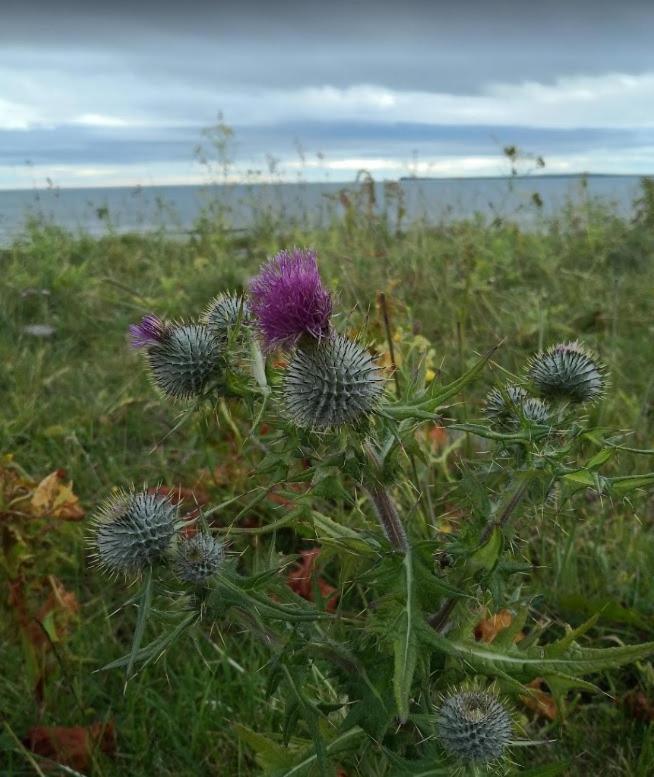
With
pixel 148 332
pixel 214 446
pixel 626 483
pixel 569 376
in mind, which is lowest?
pixel 214 446

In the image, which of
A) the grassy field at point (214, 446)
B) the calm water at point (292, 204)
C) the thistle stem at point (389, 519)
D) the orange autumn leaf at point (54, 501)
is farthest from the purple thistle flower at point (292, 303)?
the calm water at point (292, 204)

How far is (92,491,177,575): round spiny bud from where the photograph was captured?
6.04 feet

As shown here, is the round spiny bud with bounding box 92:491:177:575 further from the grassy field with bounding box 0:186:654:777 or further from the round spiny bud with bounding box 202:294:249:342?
the round spiny bud with bounding box 202:294:249:342

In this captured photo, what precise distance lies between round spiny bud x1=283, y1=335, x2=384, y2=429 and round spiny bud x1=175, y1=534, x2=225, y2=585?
36 cm

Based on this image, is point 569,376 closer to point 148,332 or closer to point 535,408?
point 535,408

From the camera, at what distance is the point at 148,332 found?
217 centimetres

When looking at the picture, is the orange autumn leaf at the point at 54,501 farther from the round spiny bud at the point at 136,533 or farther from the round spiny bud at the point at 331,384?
the round spiny bud at the point at 331,384

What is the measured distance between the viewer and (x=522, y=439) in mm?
1733

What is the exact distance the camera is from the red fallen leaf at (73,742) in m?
2.50

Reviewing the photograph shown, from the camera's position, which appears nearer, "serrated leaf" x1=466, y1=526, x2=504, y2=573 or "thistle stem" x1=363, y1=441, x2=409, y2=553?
"serrated leaf" x1=466, y1=526, x2=504, y2=573

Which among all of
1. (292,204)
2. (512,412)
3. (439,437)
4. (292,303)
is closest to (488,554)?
(512,412)

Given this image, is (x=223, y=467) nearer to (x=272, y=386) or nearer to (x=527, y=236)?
(x=272, y=386)

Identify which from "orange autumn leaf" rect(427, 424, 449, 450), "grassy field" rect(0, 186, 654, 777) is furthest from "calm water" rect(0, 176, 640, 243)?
"orange autumn leaf" rect(427, 424, 449, 450)

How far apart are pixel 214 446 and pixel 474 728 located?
102 inches
